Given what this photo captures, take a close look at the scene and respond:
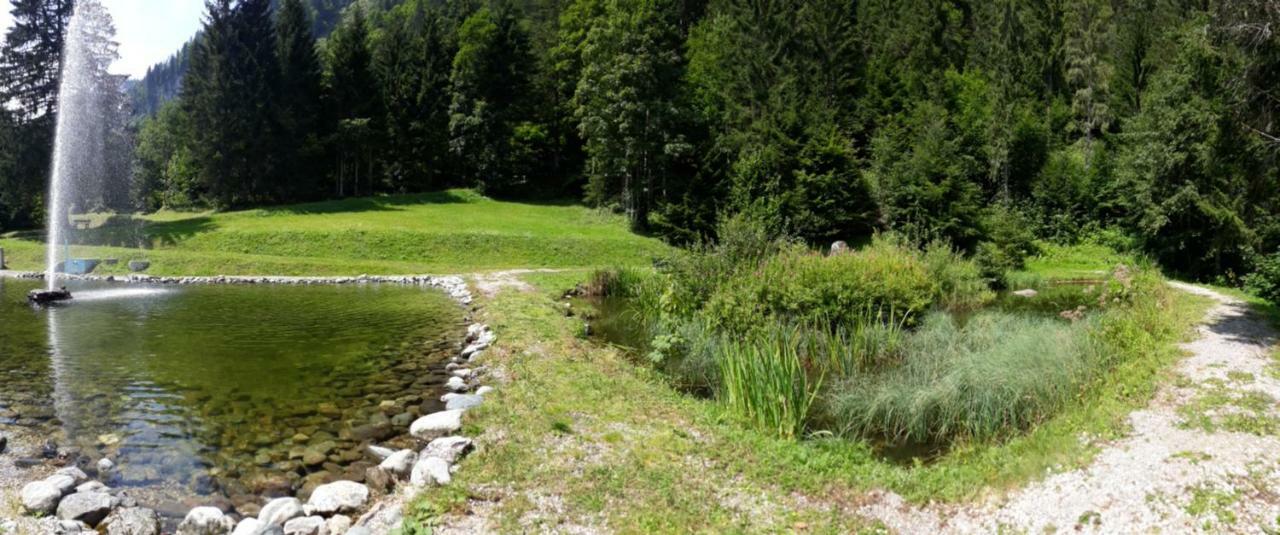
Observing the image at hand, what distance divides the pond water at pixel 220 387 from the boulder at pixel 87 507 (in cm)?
45

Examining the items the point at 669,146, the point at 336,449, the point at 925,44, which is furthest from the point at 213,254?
the point at 925,44

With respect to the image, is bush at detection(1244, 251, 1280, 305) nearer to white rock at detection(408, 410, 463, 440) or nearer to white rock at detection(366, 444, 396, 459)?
white rock at detection(408, 410, 463, 440)

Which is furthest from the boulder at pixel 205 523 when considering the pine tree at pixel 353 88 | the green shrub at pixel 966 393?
the pine tree at pixel 353 88

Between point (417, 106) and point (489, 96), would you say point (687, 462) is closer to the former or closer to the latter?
point (489, 96)

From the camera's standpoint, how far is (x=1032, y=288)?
24609 millimetres

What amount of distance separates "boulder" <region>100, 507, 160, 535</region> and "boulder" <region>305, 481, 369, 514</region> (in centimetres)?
117

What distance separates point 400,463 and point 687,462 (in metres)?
2.84

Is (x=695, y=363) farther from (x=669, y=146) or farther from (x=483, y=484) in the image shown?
(x=669, y=146)

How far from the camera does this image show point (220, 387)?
963 centimetres

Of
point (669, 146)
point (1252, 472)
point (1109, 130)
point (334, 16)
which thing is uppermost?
point (334, 16)

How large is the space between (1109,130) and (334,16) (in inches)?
8394

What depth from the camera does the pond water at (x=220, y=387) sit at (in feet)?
22.3

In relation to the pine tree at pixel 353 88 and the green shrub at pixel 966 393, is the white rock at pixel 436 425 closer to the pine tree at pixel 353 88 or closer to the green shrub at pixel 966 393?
the green shrub at pixel 966 393

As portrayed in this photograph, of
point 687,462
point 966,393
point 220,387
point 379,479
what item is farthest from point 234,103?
point 966,393
